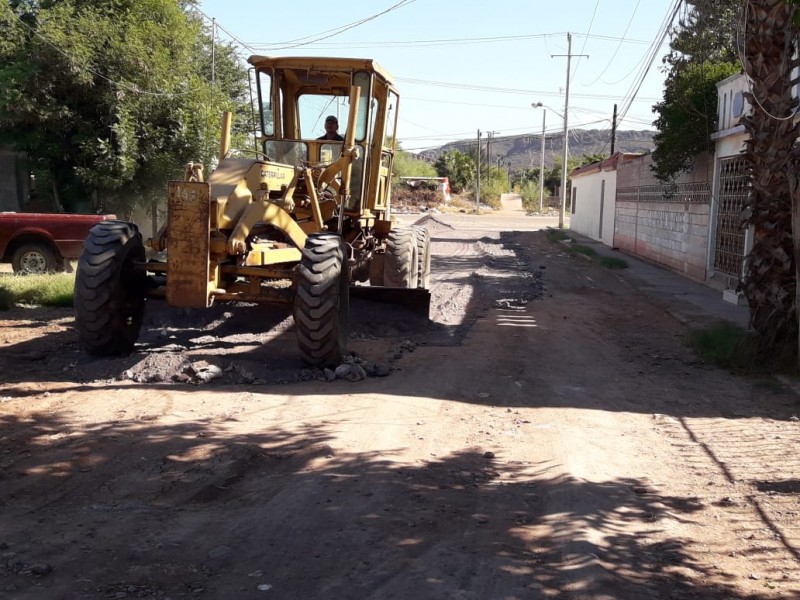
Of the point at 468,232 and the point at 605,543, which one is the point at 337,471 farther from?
the point at 468,232

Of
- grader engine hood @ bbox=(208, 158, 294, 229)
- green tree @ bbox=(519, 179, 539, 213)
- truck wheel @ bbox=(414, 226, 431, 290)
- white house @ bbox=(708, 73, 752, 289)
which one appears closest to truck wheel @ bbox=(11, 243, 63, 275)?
truck wheel @ bbox=(414, 226, 431, 290)

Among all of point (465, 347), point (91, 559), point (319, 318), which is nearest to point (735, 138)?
point (465, 347)

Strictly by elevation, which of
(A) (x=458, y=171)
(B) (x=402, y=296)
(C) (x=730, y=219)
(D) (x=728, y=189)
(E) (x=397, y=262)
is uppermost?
(A) (x=458, y=171)

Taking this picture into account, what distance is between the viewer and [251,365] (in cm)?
855

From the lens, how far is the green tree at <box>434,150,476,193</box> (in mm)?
91062

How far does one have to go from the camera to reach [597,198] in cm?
3534

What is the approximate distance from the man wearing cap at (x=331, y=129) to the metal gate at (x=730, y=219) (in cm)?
814

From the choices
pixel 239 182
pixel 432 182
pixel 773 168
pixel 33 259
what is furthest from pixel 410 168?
pixel 239 182

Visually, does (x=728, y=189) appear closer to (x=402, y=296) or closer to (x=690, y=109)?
(x=690, y=109)

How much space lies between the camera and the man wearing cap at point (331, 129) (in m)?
10.8

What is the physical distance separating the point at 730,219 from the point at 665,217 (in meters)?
5.65

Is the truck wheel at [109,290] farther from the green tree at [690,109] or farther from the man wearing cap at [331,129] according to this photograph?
the green tree at [690,109]

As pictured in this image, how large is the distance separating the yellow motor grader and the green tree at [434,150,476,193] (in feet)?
261

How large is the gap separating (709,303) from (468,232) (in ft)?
85.6
